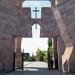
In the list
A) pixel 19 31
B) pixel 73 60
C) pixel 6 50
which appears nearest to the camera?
pixel 73 60

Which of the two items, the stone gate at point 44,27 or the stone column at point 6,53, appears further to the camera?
the stone column at point 6,53

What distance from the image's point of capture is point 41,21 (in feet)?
62.2

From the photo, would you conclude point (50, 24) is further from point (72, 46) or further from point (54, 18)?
point (72, 46)

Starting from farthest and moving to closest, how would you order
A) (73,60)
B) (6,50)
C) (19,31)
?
(19,31) < (6,50) < (73,60)

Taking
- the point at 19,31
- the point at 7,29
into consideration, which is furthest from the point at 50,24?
the point at 7,29

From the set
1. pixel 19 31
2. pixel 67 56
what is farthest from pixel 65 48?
pixel 19 31

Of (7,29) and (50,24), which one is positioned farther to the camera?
(50,24)

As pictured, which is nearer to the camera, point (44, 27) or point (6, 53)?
point (6, 53)

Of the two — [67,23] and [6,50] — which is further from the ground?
[67,23]

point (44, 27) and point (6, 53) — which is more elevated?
point (44, 27)

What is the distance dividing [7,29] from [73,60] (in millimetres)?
4935

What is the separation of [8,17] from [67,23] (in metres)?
4.24

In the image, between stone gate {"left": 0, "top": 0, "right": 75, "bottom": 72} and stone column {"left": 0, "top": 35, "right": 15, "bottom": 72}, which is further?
stone column {"left": 0, "top": 35, "right": 15, "bottom": 72}

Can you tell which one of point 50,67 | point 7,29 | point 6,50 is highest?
point 7,29
